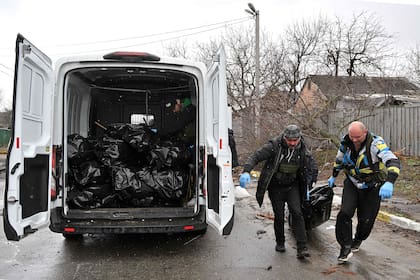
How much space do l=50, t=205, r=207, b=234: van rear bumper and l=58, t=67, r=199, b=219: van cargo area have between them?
0.10 metres

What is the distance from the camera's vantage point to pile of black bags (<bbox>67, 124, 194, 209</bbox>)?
545 centimetres

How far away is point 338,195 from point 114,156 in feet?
18.3

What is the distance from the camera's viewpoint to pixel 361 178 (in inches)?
185

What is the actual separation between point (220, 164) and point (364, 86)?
674 inches

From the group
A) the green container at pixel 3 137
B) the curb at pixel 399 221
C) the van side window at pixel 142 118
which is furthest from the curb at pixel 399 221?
the green container at pixel 3 137

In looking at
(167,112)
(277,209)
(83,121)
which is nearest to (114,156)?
(83,121)

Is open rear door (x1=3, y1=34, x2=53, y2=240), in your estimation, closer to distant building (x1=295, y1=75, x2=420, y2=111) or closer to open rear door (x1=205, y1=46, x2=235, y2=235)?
open rear door (x1=205, y1=46, x2=235, y2=235)

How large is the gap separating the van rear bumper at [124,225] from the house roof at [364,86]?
12594 millimetres

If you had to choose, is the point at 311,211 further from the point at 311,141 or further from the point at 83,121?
the point at 311,141

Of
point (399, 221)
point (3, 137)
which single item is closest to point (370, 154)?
point (399, 221)

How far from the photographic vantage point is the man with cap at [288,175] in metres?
4.92

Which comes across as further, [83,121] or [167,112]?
[167,112]

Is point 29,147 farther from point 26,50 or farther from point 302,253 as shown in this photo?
point 302,253

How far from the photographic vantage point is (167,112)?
23.5 ft
